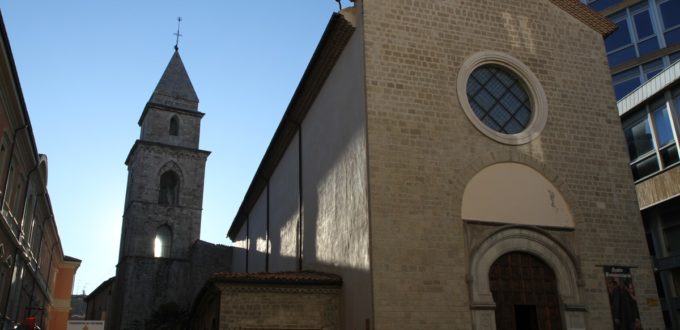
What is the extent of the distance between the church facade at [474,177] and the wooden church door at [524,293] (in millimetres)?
26

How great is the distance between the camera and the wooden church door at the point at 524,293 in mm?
11445

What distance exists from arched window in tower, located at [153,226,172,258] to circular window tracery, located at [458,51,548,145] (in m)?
26.0

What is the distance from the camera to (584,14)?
14.7 metres

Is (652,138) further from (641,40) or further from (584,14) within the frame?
(641,40)

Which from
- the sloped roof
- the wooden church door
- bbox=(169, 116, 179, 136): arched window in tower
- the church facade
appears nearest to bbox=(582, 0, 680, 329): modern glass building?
the church facade

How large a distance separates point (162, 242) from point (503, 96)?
26471mm

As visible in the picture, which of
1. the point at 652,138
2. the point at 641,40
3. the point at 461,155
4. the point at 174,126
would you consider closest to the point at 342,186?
the point at 461,155

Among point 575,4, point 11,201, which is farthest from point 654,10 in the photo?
point 11,201

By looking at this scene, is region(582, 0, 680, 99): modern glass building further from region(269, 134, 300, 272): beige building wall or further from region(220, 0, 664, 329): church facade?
region(269, 134, 300, 272): beige building wall

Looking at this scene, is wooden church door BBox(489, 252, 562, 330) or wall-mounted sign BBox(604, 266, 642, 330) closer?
wooden church door BBox(489, 252, 562, 330)

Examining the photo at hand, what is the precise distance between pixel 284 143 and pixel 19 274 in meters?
9.45

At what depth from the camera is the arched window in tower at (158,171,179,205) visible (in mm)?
36188

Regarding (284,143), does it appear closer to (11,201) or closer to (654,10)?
(11,201)

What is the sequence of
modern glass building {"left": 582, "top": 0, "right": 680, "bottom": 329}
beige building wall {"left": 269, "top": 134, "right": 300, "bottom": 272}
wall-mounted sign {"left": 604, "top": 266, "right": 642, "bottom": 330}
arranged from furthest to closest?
1. beige building wall {"left": 269, "top": 134, "right": 300, "bottom": 272}
2. modern glass building {"left": 582, "top": 0, "right": 680, "bottom": 329}
3. wall-mounted sign {"left": 604, "top": 266, "right": 642, "bottom": 330}
